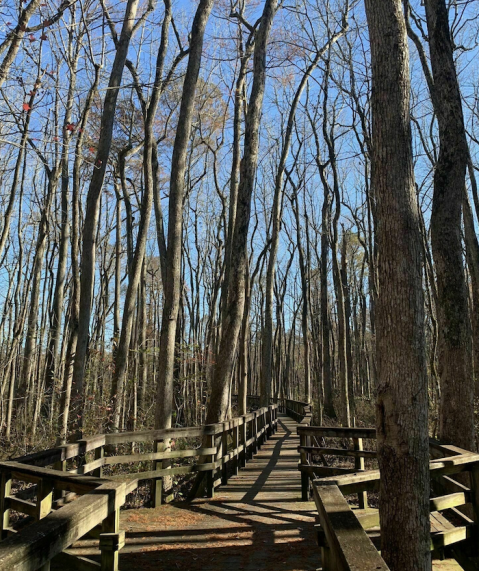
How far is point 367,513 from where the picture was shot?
4.00 meters

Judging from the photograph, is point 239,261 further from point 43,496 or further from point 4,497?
point 43,496

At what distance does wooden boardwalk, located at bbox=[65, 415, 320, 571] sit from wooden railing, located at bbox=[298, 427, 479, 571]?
0.75m

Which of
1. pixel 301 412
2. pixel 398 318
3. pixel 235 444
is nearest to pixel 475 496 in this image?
pixel 398 318

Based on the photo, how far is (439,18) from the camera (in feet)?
23.1

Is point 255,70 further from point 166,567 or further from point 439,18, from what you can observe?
point 166,567

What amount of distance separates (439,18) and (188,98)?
449cm

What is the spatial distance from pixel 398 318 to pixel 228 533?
3559 millimetres

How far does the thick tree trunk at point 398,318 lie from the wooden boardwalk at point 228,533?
1722 millimetres

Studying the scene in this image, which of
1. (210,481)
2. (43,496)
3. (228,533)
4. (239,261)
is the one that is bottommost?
(228,533)

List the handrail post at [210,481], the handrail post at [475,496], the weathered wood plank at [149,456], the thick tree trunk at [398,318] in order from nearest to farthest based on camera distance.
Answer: the thick tree trunk at [398,318] → the handrail post at [475,496] → the weathered wood plank at [149,456] → the handrail post at [210,481]

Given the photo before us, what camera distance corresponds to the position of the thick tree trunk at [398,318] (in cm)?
314

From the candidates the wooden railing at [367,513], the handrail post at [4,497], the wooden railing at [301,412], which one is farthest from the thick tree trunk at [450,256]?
the handrail post at [4,497]

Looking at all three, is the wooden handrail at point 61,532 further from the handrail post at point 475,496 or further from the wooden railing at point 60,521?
the handrail post at point 475,496

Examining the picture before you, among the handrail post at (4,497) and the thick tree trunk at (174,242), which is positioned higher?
the thick tree trunk at (174,242)
